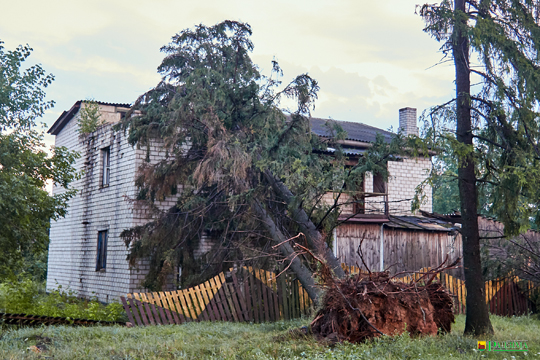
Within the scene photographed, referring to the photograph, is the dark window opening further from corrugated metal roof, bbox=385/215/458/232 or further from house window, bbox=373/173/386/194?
house window, bbox=373/173/386/194

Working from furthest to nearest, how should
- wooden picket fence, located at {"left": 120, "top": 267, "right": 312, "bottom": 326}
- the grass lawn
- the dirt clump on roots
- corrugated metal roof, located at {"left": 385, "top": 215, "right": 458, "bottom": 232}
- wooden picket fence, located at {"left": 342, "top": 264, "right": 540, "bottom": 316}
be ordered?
corrugated metal roof, located at {"left": 385, "top": 215, "right": 458, "bottom": 232} < wooden picket fence, located at {"left": 342, "top": 264, "right": 540, "bottom": 316} < wooden picket fence, located at {"left": 120, "top": 267, "right": 312, "bottom": 326} < the dirt clump on roots < the grass lawn

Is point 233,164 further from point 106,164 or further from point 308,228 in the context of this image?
point 106,164

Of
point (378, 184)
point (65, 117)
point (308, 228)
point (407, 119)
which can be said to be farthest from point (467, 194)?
point (65, 117)

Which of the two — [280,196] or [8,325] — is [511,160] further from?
[8,325]

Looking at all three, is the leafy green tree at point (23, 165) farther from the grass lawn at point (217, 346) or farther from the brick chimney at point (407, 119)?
the brick chimney at point (407, 119)

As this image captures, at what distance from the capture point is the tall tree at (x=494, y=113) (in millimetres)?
8992

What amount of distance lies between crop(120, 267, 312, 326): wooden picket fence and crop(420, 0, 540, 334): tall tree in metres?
4.45

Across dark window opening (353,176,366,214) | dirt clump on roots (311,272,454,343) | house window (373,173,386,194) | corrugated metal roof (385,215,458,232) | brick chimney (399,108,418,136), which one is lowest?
dirt clump on roots (311,272,454,343)

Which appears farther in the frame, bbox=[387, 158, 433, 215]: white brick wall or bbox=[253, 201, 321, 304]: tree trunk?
bbox=[387, 158, 433, 215]: white brick wall

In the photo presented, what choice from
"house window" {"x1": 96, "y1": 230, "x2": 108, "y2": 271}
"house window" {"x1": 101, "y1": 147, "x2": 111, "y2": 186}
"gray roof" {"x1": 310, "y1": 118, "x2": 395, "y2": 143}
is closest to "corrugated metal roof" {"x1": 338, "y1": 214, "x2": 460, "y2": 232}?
"gray roof" {"x1": 310, "y1": 118, "x2": 395, "y2": 143}

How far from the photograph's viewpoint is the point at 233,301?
480 inches

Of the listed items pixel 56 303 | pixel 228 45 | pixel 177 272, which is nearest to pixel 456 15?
pixel 228 45

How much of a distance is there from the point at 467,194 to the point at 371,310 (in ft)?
9.17

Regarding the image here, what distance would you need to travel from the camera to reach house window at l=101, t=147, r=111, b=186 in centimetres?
1788
